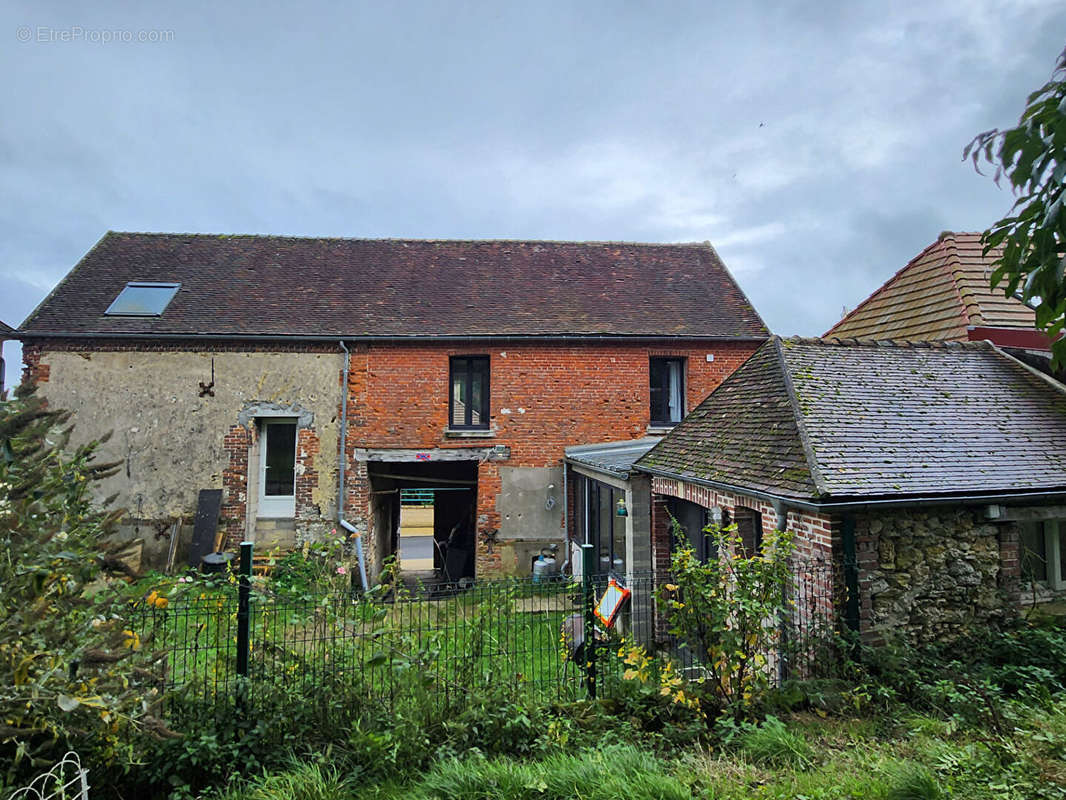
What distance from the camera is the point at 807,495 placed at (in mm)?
4883

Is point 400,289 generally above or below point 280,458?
above

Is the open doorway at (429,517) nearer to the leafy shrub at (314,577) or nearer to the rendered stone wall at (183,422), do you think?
the rendered stone wall at (183,422)

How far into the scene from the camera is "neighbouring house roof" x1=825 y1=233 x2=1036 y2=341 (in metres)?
9.53

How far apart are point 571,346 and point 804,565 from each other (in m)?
8.87

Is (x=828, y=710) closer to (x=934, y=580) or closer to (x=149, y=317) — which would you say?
(x=934, y=580)

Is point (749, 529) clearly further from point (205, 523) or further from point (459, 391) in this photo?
point (205, 523)

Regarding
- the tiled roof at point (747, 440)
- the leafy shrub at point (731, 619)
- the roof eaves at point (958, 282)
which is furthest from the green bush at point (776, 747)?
the roof eaves at point (958, 282)

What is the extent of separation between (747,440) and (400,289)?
34.9 ft

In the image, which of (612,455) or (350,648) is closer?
(350,648)

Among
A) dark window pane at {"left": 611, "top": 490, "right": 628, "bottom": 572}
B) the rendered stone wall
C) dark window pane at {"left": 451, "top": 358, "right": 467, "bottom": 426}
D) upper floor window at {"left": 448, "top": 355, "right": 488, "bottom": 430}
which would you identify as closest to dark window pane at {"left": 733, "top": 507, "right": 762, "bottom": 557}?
dark window pane at {"left": 611, "top": 490, "right": 628, "bottom": 572}

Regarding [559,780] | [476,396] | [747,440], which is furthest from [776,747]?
[476,396]

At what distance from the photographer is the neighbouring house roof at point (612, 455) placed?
9.00 meters

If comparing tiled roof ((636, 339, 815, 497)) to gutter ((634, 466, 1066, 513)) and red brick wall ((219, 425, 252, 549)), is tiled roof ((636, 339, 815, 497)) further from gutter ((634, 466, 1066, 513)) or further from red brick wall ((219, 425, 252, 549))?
red brick wall ((219, 425, 252, 549))

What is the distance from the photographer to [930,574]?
532 cm
